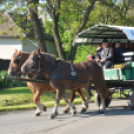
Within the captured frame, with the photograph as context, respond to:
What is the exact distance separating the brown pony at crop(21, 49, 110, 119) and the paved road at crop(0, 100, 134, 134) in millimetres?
426

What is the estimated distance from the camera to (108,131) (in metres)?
5.96

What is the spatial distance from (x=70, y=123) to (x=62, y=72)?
1.66m

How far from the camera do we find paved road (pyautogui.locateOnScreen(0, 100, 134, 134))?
5.98 meters

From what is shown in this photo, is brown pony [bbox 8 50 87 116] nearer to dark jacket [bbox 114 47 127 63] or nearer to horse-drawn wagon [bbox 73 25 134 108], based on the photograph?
horse-drawn wagon [bbox 73 25 134 108]

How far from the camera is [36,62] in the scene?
757cm

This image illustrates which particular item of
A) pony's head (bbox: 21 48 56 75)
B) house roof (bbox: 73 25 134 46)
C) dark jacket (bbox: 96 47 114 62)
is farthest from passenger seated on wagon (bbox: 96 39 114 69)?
pony's head (bbox: 21 48 56 75)

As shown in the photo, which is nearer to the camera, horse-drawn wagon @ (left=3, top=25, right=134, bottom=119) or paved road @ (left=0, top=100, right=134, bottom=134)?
paved road @ (left=0, top=100, right=134, bottom=134)

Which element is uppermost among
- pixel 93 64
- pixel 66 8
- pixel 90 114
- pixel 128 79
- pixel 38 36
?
pixel 66 8

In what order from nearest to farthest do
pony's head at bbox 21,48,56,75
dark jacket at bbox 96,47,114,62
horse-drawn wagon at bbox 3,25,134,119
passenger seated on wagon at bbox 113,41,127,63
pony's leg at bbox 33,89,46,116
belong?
pony's head at bbox 21,48,56,75 < horse-drawn wagon at bbox 3,25,134,119 < pony's leg at bbox 33,89,46,116 < dark jacket at bbox 96,47,114,62 < passenger seated on wagon at bbox 113,41,127,63

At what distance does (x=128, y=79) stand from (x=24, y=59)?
12.4 ft

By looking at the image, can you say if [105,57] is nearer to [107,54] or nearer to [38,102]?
[107,54]

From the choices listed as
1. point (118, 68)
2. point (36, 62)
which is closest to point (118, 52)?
point (118, 68)

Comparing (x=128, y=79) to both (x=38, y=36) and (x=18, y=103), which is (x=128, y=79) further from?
(x=38, y=36)

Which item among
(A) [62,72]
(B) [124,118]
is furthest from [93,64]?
(B) [124,118]
